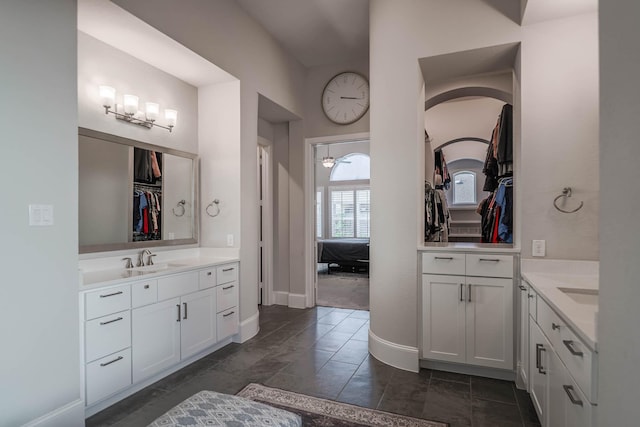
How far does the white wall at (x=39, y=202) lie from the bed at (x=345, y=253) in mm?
6059

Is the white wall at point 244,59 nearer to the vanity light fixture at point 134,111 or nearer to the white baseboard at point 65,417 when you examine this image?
the vanity light fixture at point 134,111

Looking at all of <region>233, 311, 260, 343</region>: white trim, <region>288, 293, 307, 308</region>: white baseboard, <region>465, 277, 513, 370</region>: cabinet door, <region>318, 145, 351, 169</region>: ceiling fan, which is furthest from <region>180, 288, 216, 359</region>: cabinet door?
<region>318, 145, 351, 169</region>: ceiling fan

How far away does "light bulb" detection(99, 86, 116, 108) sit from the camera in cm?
272

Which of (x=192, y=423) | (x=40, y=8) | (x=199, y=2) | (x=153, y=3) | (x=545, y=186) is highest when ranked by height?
(x=199, y=2)

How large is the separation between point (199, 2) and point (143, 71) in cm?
79

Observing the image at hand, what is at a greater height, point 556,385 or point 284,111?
point 284,111

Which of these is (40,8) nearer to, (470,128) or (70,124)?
(70,124)

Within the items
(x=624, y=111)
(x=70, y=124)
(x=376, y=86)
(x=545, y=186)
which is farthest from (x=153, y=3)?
(x=545, y=186)

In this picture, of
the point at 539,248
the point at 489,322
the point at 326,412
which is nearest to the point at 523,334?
the point at 489,322

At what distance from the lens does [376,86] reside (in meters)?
3.15

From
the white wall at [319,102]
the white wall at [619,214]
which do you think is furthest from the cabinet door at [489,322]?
the white wall at [319,102]

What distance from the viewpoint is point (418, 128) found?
295 cm

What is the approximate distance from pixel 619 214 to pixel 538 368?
4.61 feet

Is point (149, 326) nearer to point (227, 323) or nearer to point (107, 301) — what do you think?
point (107, 301)
